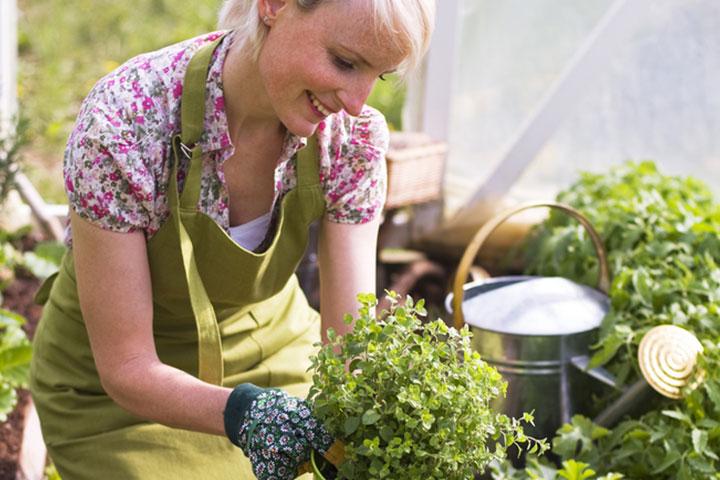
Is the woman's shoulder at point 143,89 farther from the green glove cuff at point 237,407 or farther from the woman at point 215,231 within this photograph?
the green glove cuff at point 237,407

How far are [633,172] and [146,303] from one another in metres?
2.05

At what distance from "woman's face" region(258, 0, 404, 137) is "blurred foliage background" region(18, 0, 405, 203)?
131 inches

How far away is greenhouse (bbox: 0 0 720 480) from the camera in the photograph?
1.56 meters

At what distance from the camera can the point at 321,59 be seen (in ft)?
5.62

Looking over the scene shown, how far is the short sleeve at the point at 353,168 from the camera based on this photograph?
6.70ft

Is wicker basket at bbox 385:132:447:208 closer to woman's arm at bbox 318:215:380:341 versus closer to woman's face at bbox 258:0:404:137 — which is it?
woman's arm at bbox 318:215:380:341

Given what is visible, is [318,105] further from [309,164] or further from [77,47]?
[77,47]

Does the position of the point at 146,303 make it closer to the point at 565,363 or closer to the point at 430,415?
the point at 430,415

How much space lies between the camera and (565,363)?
2.51 metres

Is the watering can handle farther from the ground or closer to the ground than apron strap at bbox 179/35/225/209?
closer to the ground

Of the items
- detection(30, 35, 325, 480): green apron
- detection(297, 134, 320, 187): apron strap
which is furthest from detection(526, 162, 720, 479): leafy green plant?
detection(297, 134, 320, 187): apron strap

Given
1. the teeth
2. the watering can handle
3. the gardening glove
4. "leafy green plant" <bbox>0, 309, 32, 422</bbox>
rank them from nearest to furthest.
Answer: the gardening glove < the teeth < the watering can handle < "leafy green plant" <bbox>0, 309, 32, 422</bbox>

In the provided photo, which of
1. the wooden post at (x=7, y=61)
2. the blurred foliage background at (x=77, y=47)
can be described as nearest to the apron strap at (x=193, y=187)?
the wooden post at (x=7, y=61)

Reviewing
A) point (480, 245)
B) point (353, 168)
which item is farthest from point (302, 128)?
point (480, 245)
